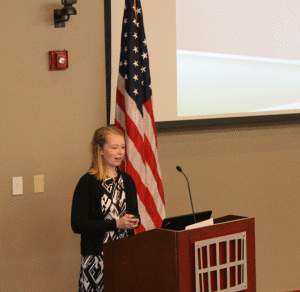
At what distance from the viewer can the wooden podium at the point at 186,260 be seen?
1.91m

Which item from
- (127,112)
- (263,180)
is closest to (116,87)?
(127,112)

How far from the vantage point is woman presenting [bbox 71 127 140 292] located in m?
2.44

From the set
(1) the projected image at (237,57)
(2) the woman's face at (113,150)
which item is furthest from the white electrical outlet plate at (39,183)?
(1) the projected image at (237,57)

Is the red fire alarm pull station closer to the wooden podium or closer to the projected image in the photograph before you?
the projected image

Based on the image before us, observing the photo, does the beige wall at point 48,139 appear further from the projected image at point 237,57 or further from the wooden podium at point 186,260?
the wooden podium at point 186,260

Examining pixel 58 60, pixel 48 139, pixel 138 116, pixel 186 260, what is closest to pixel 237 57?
pixel 138 116

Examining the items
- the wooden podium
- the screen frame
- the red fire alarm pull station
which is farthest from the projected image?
the wooden podium

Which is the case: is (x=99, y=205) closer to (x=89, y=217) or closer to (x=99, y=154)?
(x=89, y=217)

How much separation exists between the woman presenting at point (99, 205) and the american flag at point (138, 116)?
566 millimetres

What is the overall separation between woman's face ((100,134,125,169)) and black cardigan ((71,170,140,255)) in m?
0.12

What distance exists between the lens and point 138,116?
3.17 m

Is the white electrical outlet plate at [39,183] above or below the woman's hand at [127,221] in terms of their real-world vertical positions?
above

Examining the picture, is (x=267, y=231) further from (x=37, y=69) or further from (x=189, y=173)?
(x=37, y=69)

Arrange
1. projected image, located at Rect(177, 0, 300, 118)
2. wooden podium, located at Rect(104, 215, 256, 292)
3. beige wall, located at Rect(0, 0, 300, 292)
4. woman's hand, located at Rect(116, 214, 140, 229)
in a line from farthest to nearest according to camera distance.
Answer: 1. projected image, located at Rect(177, 0, 300, 118)
2. beige wall, located at Rect(0, 0, 300, 292)
3. woman's hand, located at Rect(116, 214, 140, 229)
4. wooden podium, located at Rect(104, 215, 256, 292)
